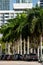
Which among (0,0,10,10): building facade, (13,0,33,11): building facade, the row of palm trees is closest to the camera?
the row of palm trees

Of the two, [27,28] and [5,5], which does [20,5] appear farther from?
[27,28]

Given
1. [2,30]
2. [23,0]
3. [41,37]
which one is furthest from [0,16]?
[41,37]

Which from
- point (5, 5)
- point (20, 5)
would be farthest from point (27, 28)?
point (5, 5)

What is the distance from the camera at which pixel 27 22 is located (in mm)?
41250

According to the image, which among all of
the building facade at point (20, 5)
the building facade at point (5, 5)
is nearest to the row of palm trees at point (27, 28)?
the building facade at point (20, 5)

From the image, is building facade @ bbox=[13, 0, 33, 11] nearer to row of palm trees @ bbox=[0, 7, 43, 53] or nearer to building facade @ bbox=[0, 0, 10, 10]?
building facade @ bbox=[0, 0, 10, 10]

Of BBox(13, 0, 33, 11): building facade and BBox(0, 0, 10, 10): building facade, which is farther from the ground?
BBox(13, 0, 33, 11): building facade

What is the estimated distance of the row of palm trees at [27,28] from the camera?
40156 mm

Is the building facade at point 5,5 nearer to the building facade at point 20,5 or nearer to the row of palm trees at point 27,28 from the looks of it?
the building facade at point 20,5

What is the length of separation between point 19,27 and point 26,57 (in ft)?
16.8

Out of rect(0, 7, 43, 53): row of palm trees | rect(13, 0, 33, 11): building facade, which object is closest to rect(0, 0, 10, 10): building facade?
rect(13, 0, 33, 11): building facade

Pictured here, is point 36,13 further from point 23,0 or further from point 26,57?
point 23,0

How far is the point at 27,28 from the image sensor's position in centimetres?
4150

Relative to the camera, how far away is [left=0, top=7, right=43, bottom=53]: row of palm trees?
132 feet
